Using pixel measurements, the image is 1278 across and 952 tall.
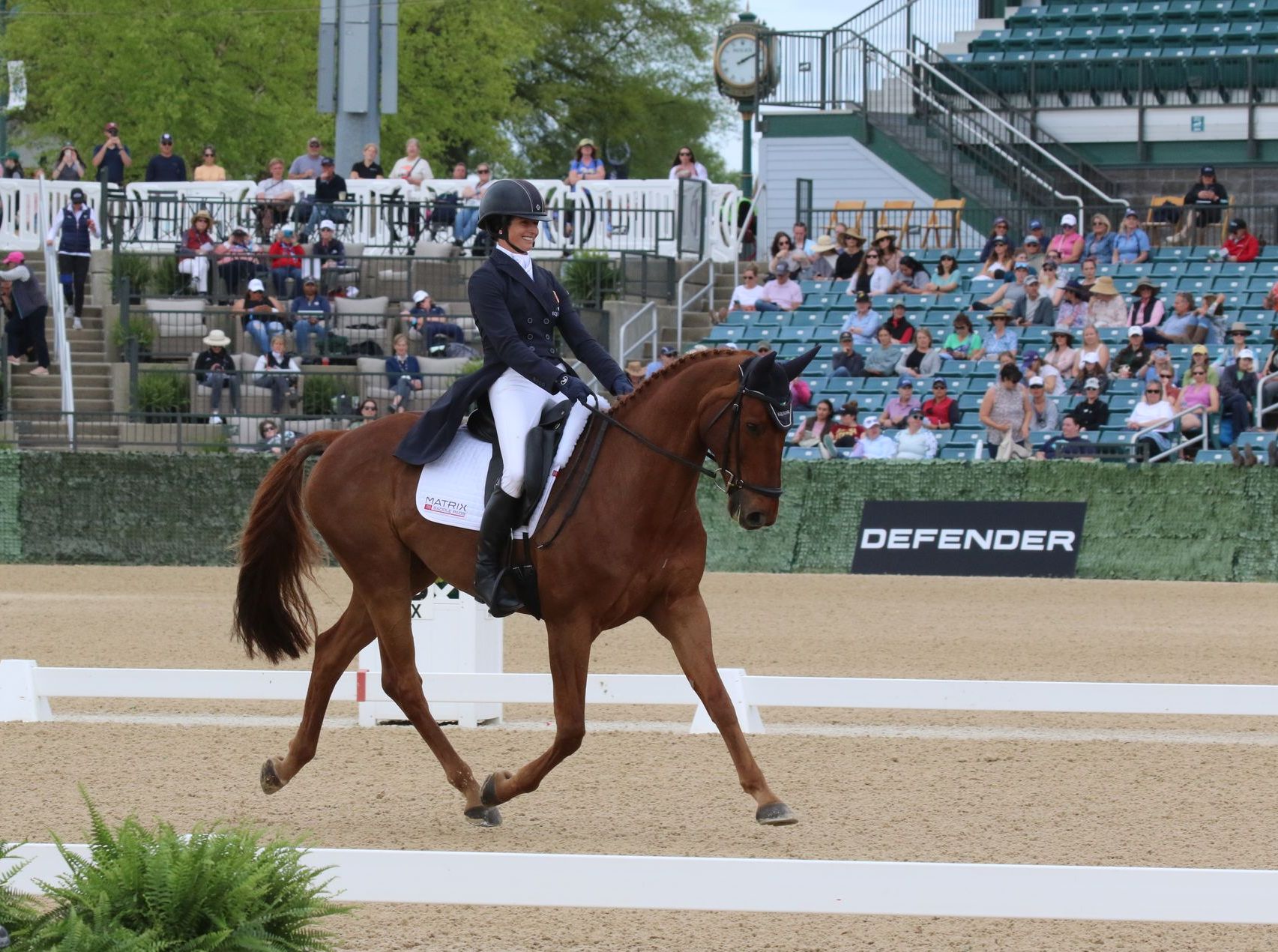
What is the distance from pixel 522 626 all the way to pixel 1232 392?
7394 mm

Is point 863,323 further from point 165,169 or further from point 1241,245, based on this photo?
point 165,169

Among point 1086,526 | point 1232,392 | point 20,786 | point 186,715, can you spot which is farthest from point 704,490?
point 20,786

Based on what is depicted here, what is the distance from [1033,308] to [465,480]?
13.9 metres

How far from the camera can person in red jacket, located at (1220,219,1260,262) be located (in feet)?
67.7

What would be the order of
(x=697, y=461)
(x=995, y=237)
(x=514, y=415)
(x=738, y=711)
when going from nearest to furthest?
(x=697, y=461)
(x=514, y=415)
(x=738, y=711)
(x=995, y=237)

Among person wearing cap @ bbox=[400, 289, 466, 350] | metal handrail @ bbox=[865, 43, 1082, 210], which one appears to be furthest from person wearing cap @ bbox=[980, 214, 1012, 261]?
person wearing cap @ bbox=[400, 289, 466, 350]

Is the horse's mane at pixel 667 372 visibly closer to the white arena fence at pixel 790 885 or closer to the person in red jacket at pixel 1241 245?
the white arena fence at pixel 790 885

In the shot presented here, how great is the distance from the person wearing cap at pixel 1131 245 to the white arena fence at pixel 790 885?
668 inches

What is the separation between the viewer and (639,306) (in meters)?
22.6

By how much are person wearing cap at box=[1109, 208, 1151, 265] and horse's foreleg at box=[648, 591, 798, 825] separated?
1528cm

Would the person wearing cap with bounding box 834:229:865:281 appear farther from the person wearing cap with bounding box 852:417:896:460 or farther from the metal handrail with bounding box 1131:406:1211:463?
the metal handrail with bounding box 1131:406:1211:463

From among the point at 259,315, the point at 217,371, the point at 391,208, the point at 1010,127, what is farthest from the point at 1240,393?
the point at 391,208

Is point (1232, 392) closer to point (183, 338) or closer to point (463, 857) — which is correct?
point (183, 338)

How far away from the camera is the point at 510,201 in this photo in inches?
283
